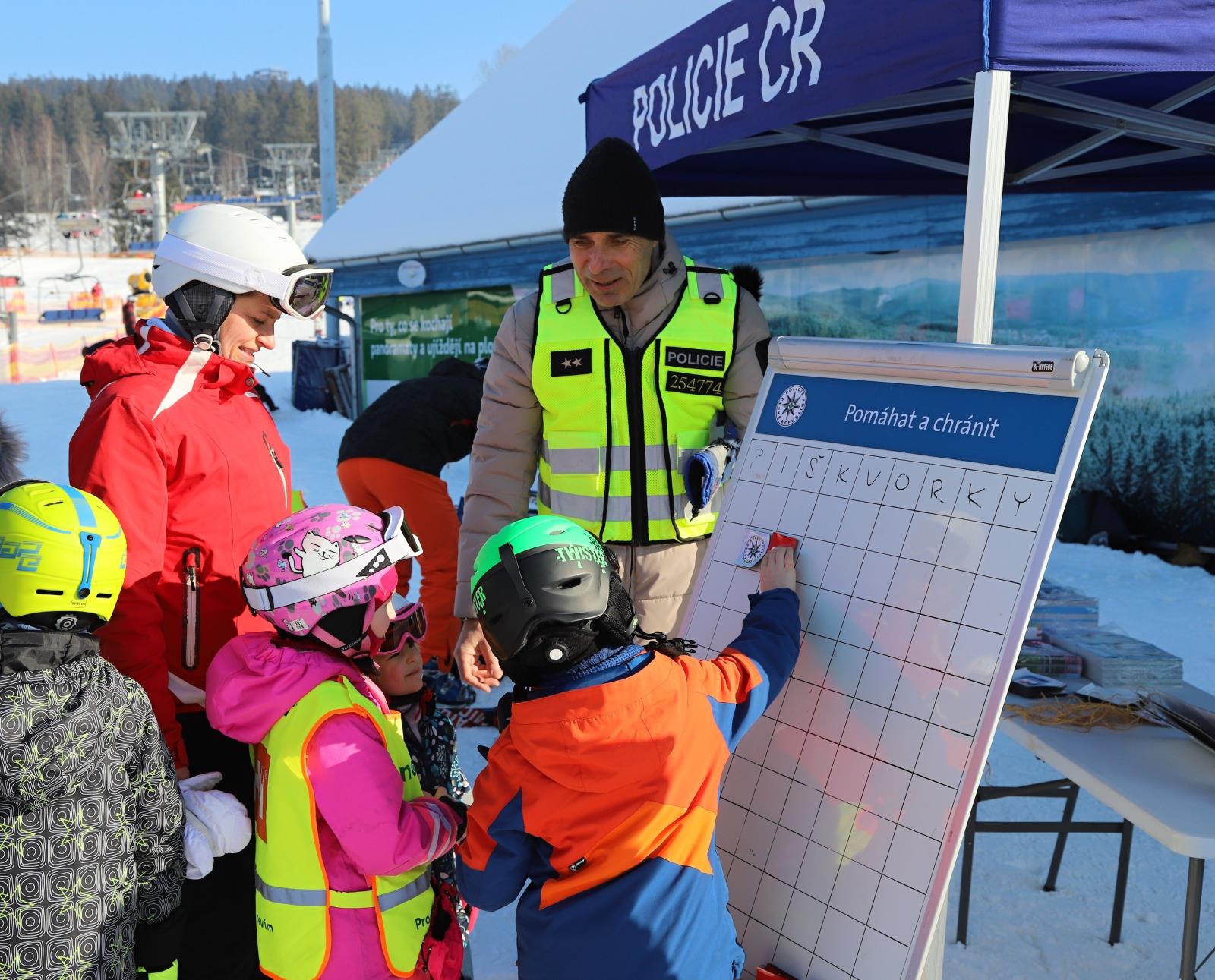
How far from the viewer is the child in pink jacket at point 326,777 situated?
1.91 metres

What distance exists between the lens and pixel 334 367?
627 inches

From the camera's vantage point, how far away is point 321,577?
200cm

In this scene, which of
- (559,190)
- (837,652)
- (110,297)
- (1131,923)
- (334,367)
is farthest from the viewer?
(110,297)

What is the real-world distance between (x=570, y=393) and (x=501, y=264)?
9800 mm

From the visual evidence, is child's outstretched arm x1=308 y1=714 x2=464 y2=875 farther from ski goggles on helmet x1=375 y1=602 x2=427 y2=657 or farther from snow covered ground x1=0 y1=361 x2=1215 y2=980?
snow covered ground x1=0 y1=361 x2=1215 y2=980

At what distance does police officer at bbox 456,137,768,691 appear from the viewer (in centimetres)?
243

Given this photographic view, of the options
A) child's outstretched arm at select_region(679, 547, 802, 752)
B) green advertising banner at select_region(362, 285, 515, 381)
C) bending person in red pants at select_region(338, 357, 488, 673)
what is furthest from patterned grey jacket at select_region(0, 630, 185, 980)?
green advertising banner at select_region(362, 285, 515, 381)

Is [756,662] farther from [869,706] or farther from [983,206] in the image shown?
[983,206]

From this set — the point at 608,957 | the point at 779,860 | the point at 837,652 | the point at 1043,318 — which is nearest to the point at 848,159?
the point at 837,652

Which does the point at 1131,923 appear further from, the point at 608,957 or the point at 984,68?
the point at 984,68

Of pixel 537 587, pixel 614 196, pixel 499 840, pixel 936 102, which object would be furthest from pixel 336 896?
pixel 936 102

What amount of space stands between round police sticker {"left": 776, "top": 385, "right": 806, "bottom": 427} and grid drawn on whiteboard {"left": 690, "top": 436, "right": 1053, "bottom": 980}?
0.29 ft

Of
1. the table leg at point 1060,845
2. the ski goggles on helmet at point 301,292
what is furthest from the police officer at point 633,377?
the table leg at point 1060,845

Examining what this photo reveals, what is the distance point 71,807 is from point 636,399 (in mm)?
1430
